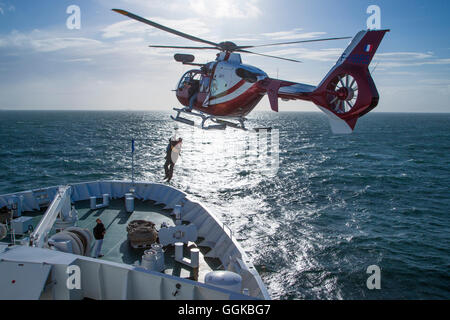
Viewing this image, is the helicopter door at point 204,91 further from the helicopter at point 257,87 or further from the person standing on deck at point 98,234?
the person standing on deck at point 98,234

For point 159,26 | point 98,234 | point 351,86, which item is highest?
point 159,26

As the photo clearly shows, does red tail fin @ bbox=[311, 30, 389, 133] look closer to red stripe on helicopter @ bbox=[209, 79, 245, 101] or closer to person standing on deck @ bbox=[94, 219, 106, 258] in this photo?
red stripe on helicopter @ bbox=[209, 79, 245, 101]

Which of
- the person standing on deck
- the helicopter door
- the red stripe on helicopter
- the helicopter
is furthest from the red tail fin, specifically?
the person standing on deck

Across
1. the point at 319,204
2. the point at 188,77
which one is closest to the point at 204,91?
the point at 188,77

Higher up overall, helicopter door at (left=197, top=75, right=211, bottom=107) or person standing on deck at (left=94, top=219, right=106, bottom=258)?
helicopter door at (left=197, top=75, right=211, bottom=107)

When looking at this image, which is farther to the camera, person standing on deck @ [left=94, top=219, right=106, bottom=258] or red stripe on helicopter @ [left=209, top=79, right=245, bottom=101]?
red stripe on helicopter @ [left=209, top=79, right=245, bottom=101]

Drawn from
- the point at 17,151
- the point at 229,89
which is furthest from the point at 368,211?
the point at 17,151

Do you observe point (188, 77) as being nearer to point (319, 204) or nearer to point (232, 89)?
point (232, 89)

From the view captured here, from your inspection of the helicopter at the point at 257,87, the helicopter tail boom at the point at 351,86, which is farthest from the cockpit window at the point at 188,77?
the helicopter tail boom at the point at 351,86
